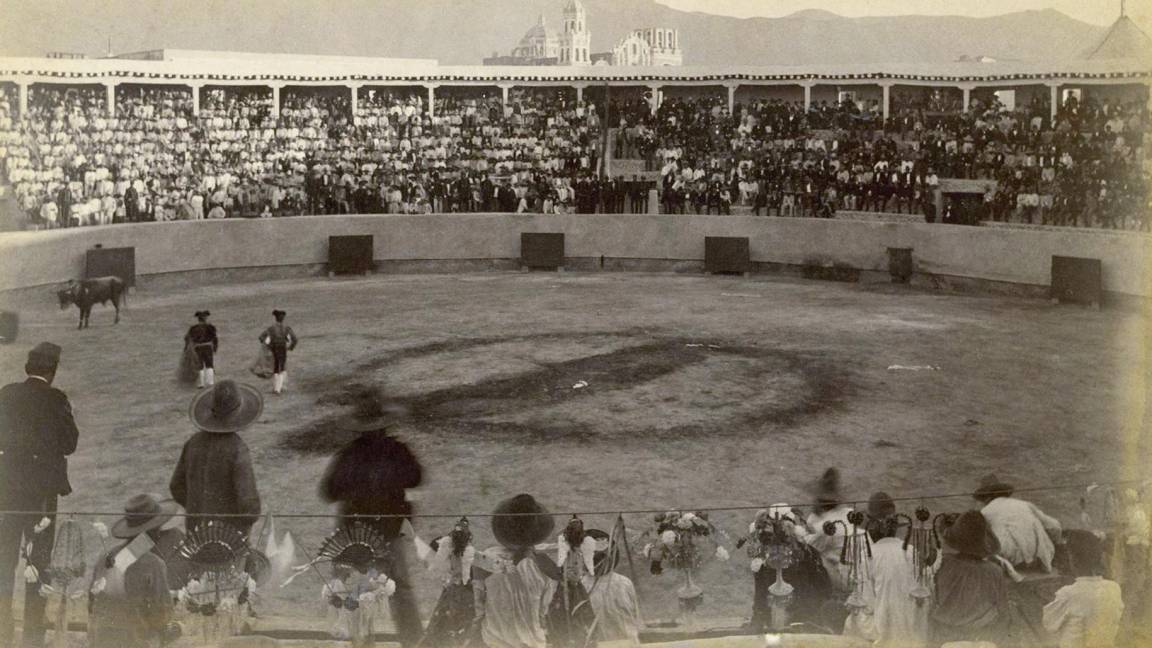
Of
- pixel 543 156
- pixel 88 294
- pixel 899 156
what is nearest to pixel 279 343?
pixel 88 294

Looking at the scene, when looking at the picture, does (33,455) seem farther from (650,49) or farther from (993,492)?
(650,49)

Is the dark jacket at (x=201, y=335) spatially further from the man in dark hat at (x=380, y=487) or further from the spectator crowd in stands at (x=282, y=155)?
the spectator crowd in stands at (x=282, y=155)

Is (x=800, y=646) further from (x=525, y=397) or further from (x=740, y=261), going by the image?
(x=740, y=261)

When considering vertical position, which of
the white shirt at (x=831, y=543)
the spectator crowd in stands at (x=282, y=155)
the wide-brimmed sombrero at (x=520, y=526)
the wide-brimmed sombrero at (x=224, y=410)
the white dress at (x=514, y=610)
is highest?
the spectator crowd in stands at (x=282, y=155)

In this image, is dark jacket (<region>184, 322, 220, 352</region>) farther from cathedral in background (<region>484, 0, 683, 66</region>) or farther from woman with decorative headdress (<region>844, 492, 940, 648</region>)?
cathedral in background (<region>484, 0, 683, 66</region>)

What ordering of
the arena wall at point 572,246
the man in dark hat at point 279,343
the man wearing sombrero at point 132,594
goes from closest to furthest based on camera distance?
the man wearing sombrero at point 132,594, the man in dark hat at point 279,343, the arena wall at point 572,246

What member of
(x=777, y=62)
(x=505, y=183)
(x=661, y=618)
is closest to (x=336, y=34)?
(x=505, y=183)

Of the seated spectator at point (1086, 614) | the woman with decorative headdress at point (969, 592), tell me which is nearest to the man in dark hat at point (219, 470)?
the woman with decorative headdress at point (969, 592)
